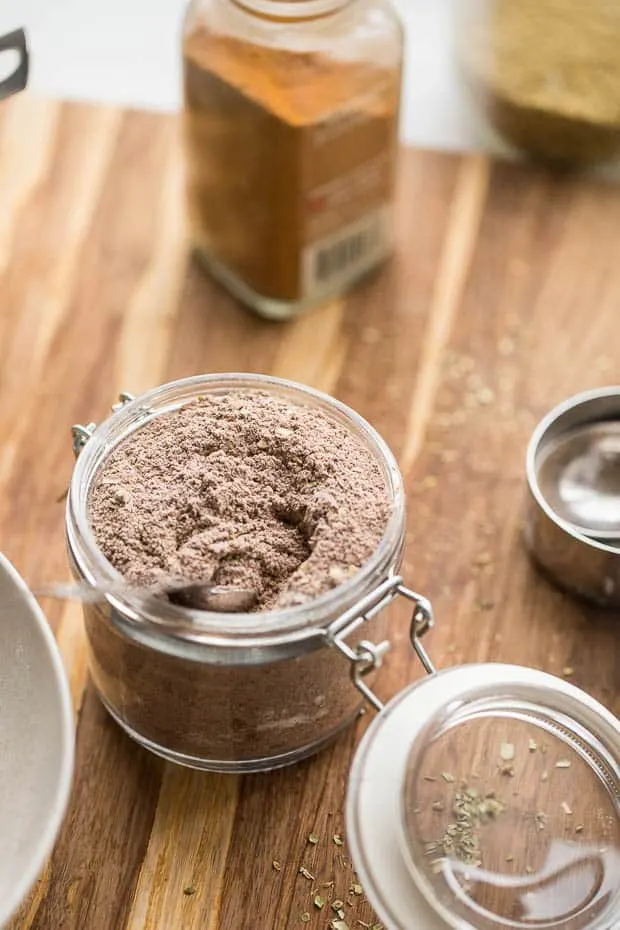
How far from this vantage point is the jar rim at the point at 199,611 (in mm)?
740

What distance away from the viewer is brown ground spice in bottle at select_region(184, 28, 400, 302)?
1.02 metres

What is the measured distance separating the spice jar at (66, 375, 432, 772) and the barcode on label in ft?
0.88

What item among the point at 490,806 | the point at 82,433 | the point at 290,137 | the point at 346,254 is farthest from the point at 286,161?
the point at 490,806

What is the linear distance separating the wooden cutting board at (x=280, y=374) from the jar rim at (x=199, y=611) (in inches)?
6.3

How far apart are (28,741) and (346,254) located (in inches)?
22.2

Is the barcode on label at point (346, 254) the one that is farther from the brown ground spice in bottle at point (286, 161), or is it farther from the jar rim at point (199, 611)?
the jar rim at point (199, 611)

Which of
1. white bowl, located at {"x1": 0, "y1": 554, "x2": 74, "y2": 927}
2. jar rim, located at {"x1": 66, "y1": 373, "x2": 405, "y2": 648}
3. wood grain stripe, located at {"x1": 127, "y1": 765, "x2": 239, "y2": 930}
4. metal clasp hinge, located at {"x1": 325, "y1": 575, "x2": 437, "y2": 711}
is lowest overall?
wood grain stripe, located at {"x1": 127, "y1": 765, "x2": 239, "y2": 930}

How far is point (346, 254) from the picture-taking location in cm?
115

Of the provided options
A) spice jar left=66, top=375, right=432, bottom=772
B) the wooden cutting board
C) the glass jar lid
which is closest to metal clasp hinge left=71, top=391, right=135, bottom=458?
spice jar left=66, top=375, right=432, bottom=772

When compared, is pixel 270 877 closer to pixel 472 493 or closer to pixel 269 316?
pixel 472 493

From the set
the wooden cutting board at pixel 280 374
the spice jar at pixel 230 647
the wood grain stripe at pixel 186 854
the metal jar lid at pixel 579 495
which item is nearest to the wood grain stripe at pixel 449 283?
the wooden cutting board at pixel 280 374

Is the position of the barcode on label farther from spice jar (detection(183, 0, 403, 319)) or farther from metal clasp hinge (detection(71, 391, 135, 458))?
metal clasp hinge (detection(71, 391, 135, 458))

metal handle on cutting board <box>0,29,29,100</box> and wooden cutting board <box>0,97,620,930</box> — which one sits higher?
metal handle on cutting board <box>0,29,29,100</box>

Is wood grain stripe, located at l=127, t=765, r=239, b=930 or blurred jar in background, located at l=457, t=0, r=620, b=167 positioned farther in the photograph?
blurred jar in background, located at l=457, t=0, r=620, b=167
